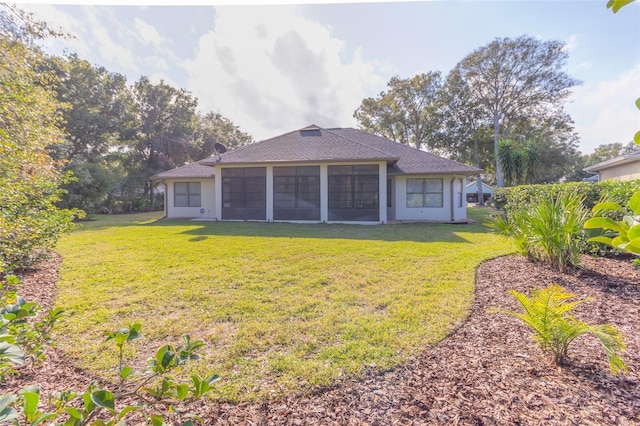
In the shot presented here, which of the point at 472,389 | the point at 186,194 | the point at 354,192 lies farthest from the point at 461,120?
the point at 472,389

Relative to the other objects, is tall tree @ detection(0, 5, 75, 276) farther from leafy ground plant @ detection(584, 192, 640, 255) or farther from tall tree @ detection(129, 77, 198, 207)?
tall tree @ detection(129, 77, 198, 207)

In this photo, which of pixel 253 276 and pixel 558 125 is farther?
pixel 558 125

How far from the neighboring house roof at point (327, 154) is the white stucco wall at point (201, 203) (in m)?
2.55

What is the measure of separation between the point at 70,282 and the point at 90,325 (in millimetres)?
2178

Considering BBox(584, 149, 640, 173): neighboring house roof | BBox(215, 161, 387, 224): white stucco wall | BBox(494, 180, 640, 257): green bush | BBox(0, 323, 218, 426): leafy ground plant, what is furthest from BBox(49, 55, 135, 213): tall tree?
BBox(584, 149, 640, 173): neighboring house roof

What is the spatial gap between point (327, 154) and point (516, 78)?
81.3 feet

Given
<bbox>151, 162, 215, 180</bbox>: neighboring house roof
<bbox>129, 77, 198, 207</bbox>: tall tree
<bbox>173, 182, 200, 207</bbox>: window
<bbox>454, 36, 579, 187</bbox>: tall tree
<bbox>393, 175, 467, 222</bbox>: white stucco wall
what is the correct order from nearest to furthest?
<bbox>393, 175, 467, 222</bbox>: white stucco wall < <bbox>151, 162, 215, 180</bbox>: neighboring house roof < <bbox>173, 182, 200, 207</bbox>: window < <bbox>454, 36, 579, 187</bbox>: tall tree < <bbox>129, 77, 198, 207</bbox>: tall tree

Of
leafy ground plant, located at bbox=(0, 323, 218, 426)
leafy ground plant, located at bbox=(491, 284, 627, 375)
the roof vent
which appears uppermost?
the roof vent

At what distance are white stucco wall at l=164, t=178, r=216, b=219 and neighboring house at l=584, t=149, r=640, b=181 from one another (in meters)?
19.8

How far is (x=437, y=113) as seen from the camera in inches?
1197

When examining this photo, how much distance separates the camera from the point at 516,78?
26.2 metres

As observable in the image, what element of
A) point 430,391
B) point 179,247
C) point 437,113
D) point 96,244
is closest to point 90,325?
point 430,391

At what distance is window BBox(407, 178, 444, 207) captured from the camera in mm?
13812

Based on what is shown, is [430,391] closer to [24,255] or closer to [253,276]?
[253,276]
